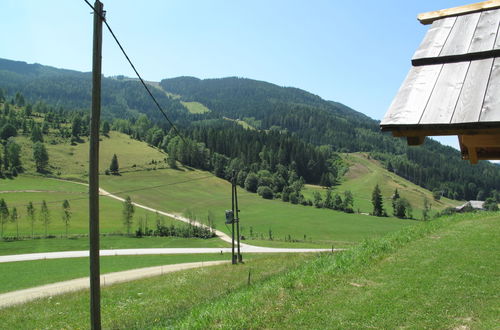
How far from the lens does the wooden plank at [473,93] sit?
365 cm

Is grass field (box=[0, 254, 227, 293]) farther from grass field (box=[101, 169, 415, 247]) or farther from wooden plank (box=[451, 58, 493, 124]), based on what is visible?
wooden plank (box=[451, 58, 493, 124])

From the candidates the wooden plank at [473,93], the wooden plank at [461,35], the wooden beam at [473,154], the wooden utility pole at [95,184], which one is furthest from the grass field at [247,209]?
the wooden plank at [473,93]

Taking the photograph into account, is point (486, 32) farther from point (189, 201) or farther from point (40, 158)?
point (40, 158)

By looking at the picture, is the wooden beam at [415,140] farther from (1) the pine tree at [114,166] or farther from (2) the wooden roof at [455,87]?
(1) the pine tree at [114,166]

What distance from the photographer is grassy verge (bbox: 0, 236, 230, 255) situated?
68.4m

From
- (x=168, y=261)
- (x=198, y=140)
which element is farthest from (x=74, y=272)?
(x=198, y=140)

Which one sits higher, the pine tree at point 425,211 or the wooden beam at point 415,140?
the wooden beam at point 415,140

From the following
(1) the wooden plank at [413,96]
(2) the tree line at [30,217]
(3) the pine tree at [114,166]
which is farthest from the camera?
(3) the pine tree at [114,166]

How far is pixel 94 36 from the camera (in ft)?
34.3

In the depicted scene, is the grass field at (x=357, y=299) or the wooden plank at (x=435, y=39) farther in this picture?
the grass field at (x=357, y=299)

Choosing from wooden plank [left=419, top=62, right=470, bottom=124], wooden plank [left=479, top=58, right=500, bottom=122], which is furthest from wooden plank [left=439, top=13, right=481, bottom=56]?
wooden plank [left=479, top=58, right=500, bottom=122]

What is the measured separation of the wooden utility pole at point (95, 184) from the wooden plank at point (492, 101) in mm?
8739

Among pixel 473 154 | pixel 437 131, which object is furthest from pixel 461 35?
pixel 437 131

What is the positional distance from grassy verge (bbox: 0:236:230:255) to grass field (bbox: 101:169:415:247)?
14.9 m
